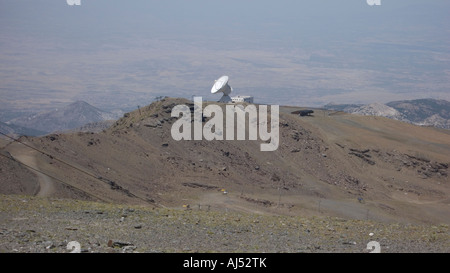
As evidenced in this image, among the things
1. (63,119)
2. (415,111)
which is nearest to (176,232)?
(63,119)

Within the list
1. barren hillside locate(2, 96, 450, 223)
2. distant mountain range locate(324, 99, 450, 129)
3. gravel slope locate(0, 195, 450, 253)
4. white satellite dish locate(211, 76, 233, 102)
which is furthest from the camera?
distant mountain range locate(324, 99, 450, 129)

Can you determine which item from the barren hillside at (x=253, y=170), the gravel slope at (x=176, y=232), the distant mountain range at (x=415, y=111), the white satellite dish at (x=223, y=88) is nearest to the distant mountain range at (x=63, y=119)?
the distant mountain range at (x=415, y=111)

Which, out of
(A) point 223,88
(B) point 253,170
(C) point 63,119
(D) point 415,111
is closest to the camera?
(B) point 253,170

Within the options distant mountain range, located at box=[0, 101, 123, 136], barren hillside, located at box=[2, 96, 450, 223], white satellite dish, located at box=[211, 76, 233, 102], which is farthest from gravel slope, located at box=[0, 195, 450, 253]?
distant mountain range, located at box=[0, 101, 123, 136]

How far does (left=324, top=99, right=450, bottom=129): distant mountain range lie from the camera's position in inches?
3474

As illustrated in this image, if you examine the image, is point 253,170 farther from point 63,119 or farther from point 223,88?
point 63,119

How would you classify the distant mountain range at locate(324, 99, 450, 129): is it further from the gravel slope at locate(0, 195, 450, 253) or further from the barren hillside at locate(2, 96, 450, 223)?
the gravel slope at locate(0, 195, 450, 253)

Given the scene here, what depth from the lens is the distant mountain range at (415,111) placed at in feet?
290

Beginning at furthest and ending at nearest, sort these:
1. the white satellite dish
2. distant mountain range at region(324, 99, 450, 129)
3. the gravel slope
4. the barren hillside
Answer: distant mountain range at region(324, 99, 450, 129), the white satellite dish, the barren hillside, the gravel slope

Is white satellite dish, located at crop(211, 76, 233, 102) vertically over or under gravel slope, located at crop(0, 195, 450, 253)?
over

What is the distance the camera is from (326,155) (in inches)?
1441

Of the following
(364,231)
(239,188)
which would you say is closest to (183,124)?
(239,188)

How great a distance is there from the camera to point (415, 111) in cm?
9744
